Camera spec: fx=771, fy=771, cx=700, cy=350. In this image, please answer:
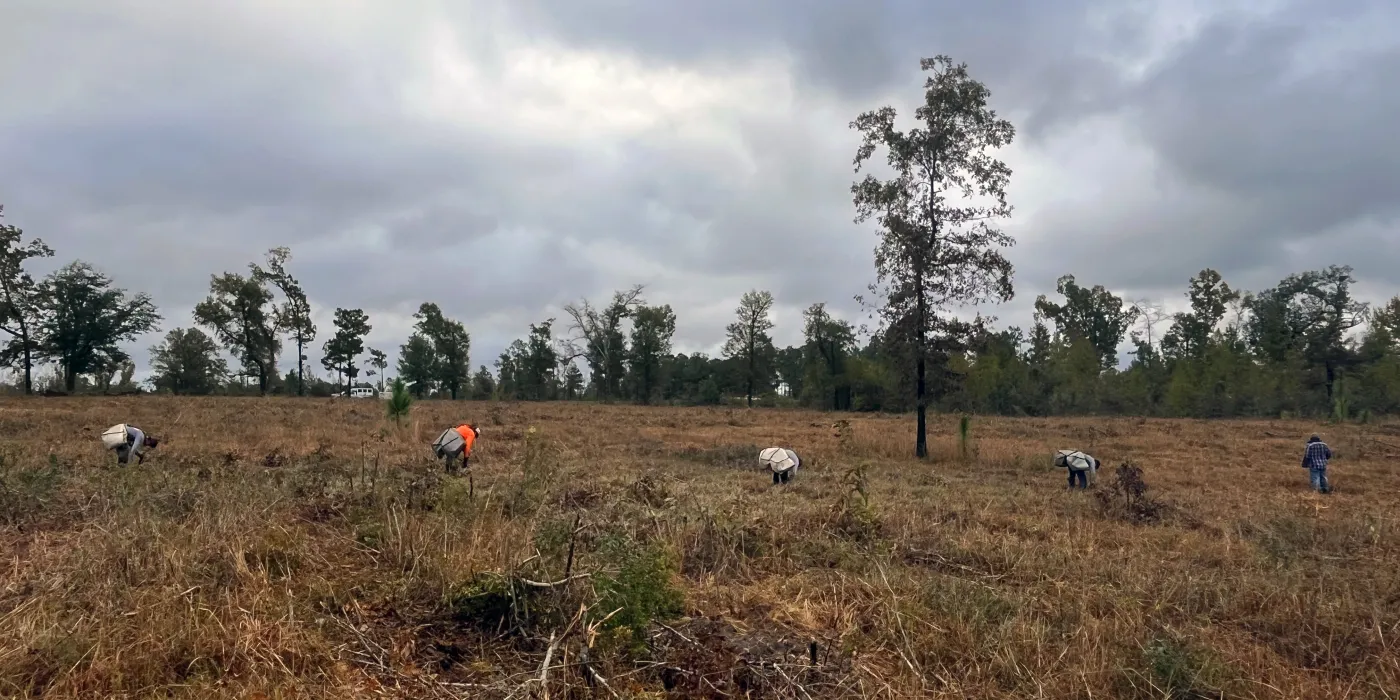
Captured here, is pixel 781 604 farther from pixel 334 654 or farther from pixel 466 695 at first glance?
pixel 334 654

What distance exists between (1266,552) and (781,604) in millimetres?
5605

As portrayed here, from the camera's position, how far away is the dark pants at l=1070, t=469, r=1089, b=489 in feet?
45.4

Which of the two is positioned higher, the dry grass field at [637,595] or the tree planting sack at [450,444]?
the tree planting sack at [450,444]

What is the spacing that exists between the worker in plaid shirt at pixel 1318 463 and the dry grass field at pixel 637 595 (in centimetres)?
620

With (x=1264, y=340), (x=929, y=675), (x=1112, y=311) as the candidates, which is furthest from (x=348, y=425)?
(x=1112, y=311)

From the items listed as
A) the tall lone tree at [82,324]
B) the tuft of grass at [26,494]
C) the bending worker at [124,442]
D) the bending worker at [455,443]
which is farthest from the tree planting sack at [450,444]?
the tall lone tree at [82,324]

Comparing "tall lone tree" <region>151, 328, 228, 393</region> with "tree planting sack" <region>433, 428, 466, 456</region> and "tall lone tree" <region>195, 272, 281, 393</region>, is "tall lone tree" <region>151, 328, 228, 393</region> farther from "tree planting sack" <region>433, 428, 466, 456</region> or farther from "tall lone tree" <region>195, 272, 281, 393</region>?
"tree planting sack" <region>433, 428, 466, 456</region>

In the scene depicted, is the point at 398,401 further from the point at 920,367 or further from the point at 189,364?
the point at 189,364

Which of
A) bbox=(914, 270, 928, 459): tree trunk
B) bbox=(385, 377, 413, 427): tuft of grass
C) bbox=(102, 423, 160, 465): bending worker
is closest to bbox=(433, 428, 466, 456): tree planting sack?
bbox=(102, 423, 160, 465): bending worker

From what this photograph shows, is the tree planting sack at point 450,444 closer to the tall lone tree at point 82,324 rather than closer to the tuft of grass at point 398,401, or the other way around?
the tuft of grass at point 398,401

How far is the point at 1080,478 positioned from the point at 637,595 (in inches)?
493

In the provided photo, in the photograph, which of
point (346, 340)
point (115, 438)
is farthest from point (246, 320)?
point (115, 438)

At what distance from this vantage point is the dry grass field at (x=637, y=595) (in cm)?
394

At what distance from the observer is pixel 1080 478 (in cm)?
1445
